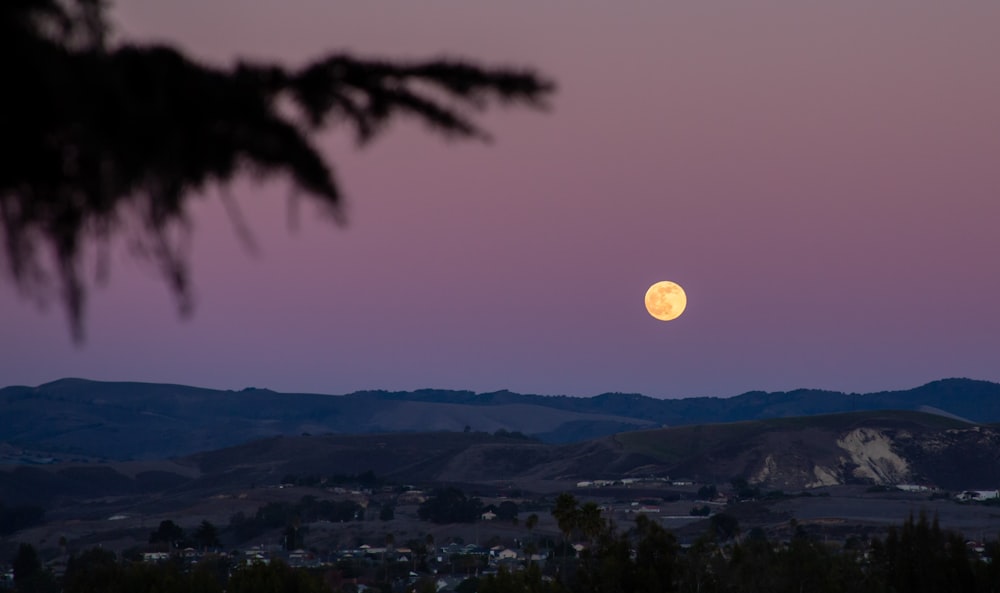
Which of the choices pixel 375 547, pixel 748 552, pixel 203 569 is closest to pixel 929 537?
pixel 748 552

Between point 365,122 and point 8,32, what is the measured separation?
5.46ft

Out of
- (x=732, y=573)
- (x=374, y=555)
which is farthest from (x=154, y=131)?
(x=374, y=555)

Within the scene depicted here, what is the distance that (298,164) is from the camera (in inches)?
227

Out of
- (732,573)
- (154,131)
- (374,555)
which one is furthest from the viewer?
(374,555)

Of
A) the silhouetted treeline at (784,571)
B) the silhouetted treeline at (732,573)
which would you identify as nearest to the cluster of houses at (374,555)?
the silhouetted treeline at (732,573)

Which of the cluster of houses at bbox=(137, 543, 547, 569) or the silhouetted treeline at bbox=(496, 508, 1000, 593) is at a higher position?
the silhouetted treeline at bbox=(496, 508, 1000, 593)

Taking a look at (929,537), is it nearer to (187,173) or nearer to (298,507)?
(187,173)

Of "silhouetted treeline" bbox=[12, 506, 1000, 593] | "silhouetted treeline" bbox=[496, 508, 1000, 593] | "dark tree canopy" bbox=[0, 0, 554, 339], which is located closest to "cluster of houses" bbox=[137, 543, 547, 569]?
"silhouetted treeline" bbox=[12, 506, 1000, 593]

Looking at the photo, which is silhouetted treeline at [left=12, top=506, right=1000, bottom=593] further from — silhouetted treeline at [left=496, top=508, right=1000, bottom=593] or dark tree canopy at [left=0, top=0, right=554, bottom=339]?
dark tree canopy at [left=0, top=0, right=554, bottom=339]

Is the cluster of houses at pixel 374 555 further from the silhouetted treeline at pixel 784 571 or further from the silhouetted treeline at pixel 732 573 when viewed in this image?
the silhouetted treeline at pixel 784 571

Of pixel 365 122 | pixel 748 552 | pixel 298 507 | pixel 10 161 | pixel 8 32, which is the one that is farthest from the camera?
pixel 298 507

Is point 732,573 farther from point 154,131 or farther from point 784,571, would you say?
point 154,131

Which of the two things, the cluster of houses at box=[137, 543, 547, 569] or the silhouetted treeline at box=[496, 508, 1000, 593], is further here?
the cluster of houses at box=[137, 543, 547, 569]

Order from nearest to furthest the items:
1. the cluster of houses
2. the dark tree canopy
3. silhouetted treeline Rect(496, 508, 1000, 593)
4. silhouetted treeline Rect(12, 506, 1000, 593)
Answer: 1. the dark tree canopy
2. silhouetted treeline Rect(496, 508, 1000, 593)
3. silhouetted treeline Rect(12, 506, 1000, 593)
4. the cluster of houses
